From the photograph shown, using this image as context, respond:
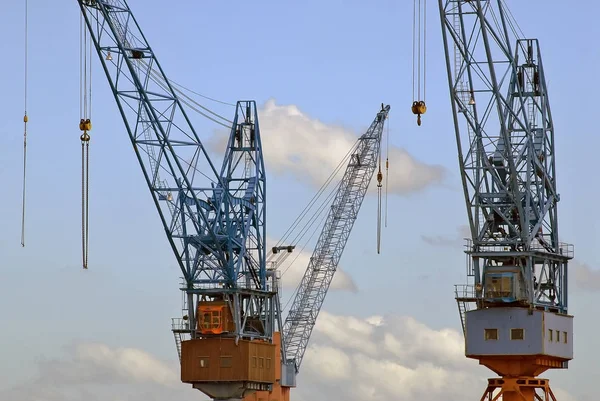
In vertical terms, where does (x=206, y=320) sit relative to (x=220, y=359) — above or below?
above

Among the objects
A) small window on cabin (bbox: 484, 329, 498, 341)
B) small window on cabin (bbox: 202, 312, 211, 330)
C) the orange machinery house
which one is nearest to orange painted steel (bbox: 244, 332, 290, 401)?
the orange machinery house

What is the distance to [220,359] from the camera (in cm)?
12475

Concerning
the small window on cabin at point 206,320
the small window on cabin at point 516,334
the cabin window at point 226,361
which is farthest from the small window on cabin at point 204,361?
the small window on cabin at point 516,334

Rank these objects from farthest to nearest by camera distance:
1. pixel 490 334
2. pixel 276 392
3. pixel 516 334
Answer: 1. pixel 276 392
2. pixel 490 334
3. pixel 516 334

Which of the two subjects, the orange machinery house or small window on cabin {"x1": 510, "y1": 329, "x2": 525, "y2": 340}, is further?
the orange machinery house

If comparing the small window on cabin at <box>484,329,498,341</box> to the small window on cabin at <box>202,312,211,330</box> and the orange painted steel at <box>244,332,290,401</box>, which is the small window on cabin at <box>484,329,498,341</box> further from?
the orange painted steel at <box>244,332,290,401</box>

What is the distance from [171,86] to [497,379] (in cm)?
3286

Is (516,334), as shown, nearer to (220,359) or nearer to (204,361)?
(220,359)

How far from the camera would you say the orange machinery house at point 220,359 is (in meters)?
125

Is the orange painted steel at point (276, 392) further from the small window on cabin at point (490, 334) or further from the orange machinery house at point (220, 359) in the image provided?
the small window on cabin at point (490, 334)

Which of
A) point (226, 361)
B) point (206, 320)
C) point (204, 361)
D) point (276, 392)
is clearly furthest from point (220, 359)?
point (276, 392)

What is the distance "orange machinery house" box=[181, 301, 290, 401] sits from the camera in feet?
409

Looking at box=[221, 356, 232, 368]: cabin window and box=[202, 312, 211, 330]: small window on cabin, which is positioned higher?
box=[202, 312, 211, 330]: small window on cabin

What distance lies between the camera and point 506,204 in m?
114
